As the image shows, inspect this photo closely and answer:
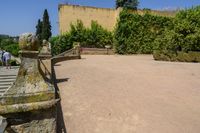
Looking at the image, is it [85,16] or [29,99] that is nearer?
[29,99]

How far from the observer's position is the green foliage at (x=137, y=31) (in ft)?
105

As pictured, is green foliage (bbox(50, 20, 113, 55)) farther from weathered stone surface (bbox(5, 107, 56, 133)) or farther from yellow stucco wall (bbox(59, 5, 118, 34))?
weathered stone surface (bbox(5, 107, 56, 133))

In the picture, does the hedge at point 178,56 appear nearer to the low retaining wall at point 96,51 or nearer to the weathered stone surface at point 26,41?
the low retaining wall at point 96,51

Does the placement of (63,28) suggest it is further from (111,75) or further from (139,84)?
(139,84)

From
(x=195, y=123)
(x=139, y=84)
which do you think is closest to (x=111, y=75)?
(x=139, y=84)

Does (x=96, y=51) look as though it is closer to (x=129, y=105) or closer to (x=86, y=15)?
(x=86, y=15)

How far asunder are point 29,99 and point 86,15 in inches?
1213

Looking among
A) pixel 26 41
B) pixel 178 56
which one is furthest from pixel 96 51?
pixel 26 41

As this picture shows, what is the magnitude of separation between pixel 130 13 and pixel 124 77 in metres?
21.4

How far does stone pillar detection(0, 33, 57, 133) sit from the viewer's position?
10.7 feet

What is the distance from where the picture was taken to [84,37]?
3291 cm

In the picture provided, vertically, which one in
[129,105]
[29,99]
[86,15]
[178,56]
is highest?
[86,15]

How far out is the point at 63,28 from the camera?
33.2 metres

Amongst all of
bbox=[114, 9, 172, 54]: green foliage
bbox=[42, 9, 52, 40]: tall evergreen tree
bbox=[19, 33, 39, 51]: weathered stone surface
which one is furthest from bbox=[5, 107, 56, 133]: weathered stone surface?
bbox=[42, 9, 52, 40]: tall evergreen tree
